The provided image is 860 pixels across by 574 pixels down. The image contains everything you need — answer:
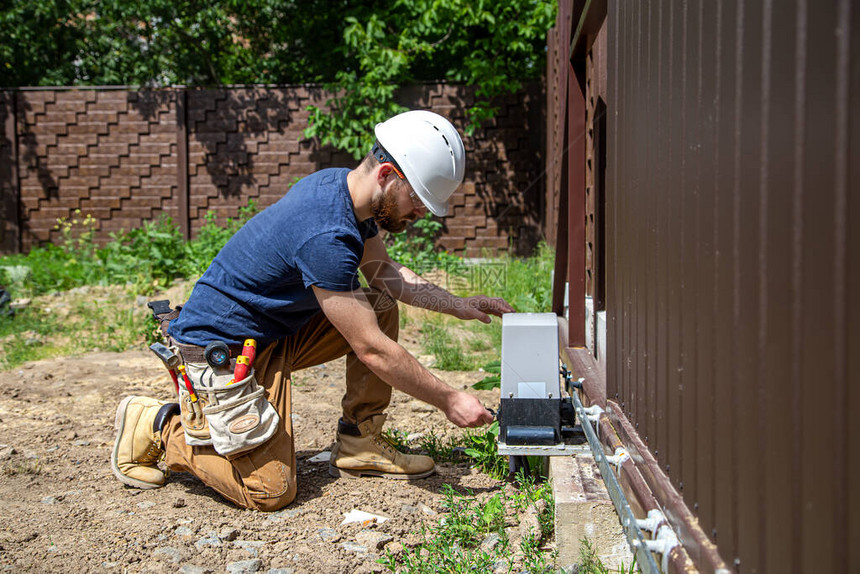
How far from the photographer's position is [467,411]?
267 cm

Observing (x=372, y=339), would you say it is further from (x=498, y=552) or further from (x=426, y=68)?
(x=426, y=68)

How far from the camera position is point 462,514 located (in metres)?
2.73

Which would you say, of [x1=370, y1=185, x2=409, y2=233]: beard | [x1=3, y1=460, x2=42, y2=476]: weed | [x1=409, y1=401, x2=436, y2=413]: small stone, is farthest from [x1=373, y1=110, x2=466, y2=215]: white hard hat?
[x1=3, y1=460, x2=42, y2=476]: weed

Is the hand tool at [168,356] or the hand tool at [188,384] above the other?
the hand tool at [168,356]

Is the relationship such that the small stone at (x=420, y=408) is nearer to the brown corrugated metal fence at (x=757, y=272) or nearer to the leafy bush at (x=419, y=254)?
the brown corrugated metal fence at (x=757, y=272)

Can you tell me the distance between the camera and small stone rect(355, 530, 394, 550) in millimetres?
2588

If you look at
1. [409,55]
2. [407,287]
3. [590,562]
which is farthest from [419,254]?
[590,562]

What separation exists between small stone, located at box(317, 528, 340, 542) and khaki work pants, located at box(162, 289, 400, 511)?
277 mm

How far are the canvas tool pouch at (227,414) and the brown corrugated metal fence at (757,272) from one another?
157 centimetres

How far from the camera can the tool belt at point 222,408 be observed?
290 cm

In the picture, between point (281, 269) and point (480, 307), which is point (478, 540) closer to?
point (480, 307)

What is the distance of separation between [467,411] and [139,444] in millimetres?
1471

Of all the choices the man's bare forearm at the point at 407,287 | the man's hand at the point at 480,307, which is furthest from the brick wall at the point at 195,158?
the man's hand at the point at 480,307

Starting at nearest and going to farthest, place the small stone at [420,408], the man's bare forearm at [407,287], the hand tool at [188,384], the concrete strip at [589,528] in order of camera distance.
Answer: the concrete strip at [589,528] < the hand tool at [188,384] < the man's bare forearm at [407,287] < the small stone at [420,408]
